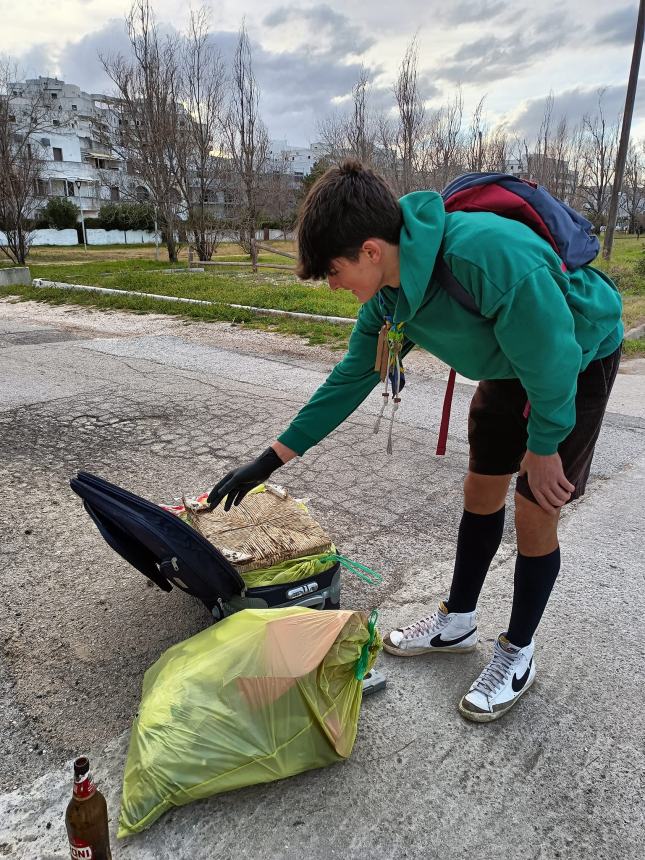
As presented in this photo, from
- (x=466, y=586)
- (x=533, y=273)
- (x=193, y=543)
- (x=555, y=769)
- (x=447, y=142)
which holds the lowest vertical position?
(x=555, y=769)

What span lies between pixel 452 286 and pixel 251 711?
1.19 m

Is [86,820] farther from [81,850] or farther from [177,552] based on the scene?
[177,552]

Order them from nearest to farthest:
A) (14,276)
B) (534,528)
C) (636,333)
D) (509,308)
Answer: (509,308), (534,528), (636,333), (14,276)

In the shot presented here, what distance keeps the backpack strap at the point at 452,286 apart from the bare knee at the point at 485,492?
0.71m

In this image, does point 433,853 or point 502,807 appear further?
point 502,807

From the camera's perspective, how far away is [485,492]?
2.09m

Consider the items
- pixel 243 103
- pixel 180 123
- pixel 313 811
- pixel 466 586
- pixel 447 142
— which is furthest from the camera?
pixel 447 142

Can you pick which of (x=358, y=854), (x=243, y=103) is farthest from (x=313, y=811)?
(x=243, y=103)

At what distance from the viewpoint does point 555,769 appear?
174 centimetres

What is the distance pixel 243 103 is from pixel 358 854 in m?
21.6

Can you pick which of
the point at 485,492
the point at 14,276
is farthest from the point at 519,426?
the point at 14,276

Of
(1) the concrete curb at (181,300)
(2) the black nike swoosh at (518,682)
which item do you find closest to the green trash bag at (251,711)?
(2) the black nike swoosh at (518,682)

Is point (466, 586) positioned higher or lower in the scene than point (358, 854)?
higher

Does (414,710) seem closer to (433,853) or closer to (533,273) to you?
(433,853)
